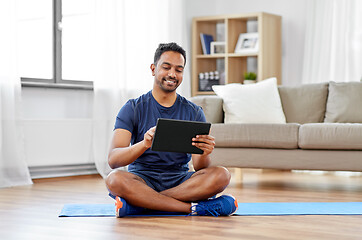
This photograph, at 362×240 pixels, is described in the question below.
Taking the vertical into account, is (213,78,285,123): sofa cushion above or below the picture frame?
below

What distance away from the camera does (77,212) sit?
2715 mm

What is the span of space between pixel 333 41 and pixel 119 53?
77.2 inches

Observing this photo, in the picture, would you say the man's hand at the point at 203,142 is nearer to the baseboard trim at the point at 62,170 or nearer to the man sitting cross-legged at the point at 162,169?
the man sitting cross-legged at the point at 162,169

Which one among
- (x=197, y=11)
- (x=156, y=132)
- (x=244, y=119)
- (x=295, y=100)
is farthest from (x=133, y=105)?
(x=197, y=11)

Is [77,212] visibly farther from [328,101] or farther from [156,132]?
[328,101]

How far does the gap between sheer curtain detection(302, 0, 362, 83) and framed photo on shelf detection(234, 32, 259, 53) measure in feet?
1.60

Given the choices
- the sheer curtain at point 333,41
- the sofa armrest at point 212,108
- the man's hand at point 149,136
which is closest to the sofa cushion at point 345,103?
the sofa armrest at point 212,108

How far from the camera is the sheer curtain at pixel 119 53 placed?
4770 mm

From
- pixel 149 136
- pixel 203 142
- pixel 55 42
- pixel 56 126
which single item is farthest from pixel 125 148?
pixel 55 42

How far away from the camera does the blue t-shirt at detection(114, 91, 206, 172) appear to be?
8.60ft

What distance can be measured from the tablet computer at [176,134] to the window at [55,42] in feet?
7.72

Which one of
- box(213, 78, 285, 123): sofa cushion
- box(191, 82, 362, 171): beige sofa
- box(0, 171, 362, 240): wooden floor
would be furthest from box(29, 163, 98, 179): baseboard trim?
box(213, 78, 285, 123): sofa cushion

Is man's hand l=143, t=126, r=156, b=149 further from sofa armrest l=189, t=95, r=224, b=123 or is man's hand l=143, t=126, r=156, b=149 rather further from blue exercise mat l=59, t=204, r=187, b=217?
sofa armrest l=189, t=95, r=224, b=123

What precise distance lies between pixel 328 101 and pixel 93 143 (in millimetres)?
1894
